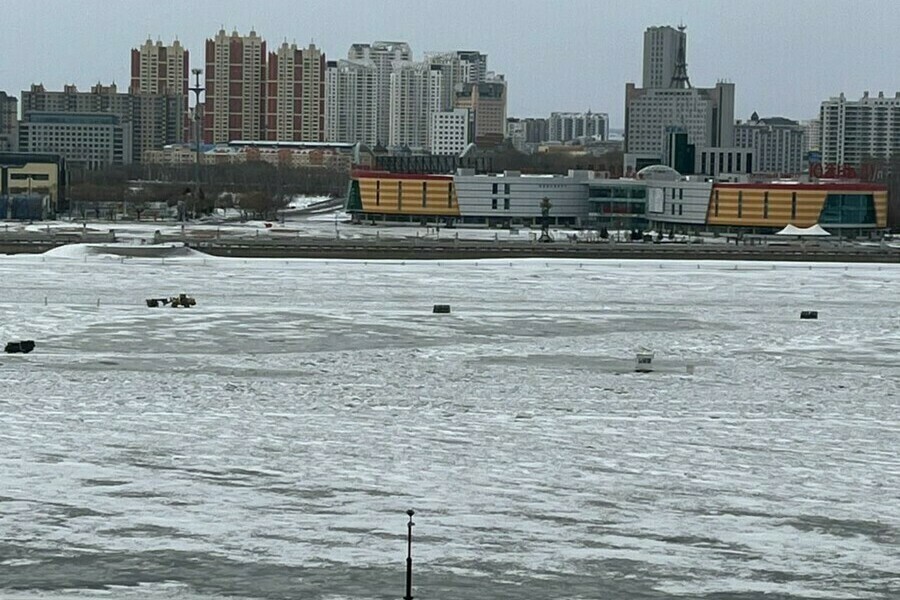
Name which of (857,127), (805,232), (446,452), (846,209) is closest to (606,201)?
(846,209)

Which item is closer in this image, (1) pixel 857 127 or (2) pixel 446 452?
(2) pixel 446 452

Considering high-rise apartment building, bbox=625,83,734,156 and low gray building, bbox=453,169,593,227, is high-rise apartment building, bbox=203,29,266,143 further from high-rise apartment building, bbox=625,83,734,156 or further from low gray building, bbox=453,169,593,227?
low gray building, bbox=453,169,593,227

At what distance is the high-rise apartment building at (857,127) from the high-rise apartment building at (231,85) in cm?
6390

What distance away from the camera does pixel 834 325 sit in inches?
1371

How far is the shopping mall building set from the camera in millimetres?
81250

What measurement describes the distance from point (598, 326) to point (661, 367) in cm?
646

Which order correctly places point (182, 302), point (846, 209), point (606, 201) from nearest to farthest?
point (182, 302) < point (846, 209) < point (606, 201)

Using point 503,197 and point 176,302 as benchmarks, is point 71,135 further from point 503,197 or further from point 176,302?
point 176,302

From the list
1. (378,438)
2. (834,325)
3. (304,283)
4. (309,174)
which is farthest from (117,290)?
(309,174)

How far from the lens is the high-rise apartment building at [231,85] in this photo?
193m

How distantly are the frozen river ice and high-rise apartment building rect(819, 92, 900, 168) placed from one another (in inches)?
5761

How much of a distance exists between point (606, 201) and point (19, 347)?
206ft

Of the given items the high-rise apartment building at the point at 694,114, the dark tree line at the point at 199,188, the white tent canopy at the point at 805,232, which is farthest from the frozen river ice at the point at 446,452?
the high-rise apartment building at the point at 694,114

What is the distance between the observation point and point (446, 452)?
64.3ft
